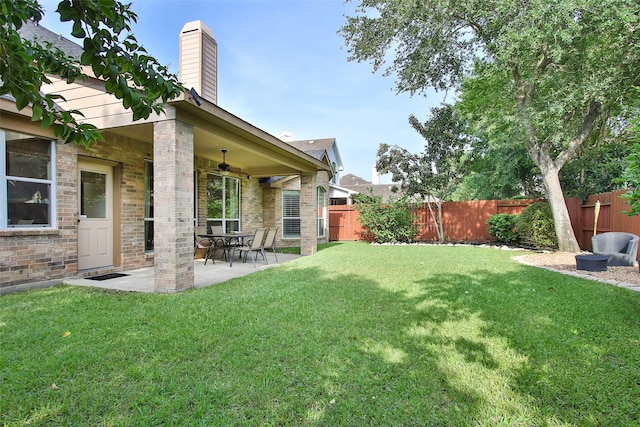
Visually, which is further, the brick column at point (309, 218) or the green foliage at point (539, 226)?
the green foliage at point (539, 226)

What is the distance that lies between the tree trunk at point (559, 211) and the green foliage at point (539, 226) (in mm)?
926

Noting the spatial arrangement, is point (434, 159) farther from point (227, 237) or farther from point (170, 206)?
point (170, 206)

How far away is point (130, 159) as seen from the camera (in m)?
6.95

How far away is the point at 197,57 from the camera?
827 centimetres

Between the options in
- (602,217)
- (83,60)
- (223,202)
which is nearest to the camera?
(83,60)

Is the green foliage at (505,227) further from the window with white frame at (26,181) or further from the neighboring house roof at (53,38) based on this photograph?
the neighboring house roof at (53,38)

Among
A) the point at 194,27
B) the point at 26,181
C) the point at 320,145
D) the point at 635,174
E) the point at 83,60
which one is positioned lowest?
the point at 635,174

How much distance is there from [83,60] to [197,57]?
782cm

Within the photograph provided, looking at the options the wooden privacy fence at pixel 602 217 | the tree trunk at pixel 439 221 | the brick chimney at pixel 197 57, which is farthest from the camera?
the tree trunk at pixel 439 221

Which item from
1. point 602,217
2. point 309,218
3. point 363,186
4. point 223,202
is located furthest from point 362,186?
point 602,217

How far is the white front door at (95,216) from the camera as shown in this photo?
247 inches

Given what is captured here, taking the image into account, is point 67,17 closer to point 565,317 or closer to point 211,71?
point 565,317

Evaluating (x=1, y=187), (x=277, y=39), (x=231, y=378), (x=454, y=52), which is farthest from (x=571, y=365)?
(x=277, y=39)

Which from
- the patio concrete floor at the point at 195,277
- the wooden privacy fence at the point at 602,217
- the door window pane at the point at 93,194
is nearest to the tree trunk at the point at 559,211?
the wooden privacy fence at the point at 602,217
